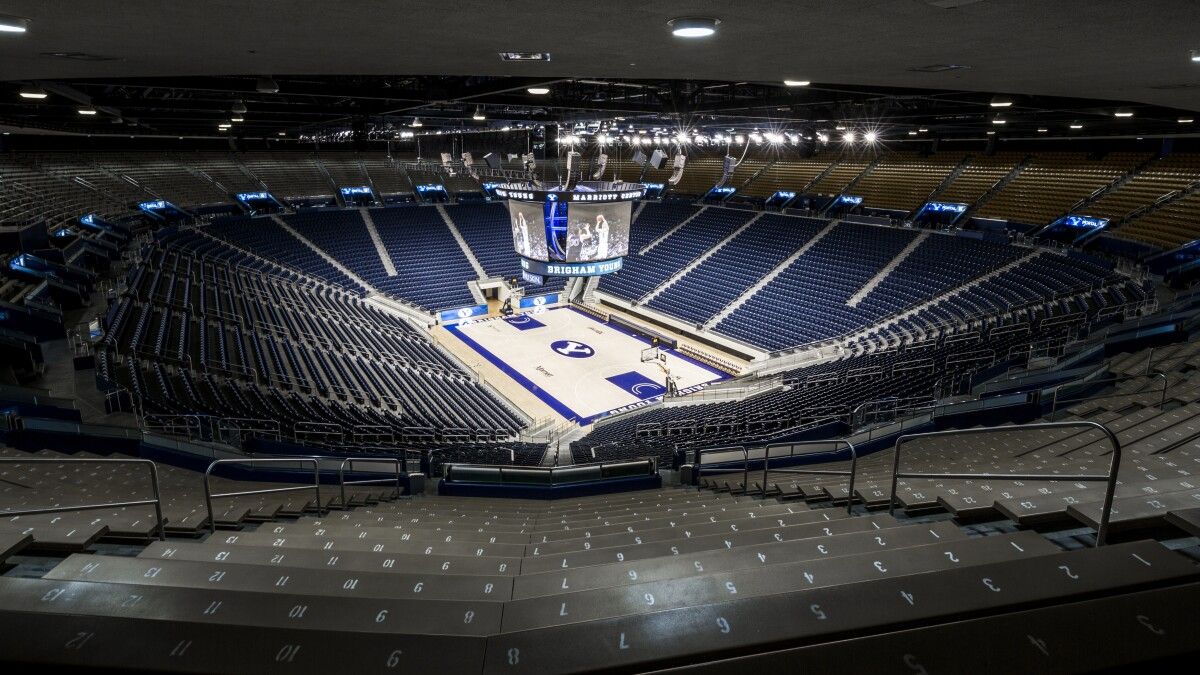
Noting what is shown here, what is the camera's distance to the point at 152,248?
78.4ft

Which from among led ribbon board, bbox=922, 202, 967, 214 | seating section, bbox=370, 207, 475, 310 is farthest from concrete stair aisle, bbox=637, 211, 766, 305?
seating section, bbox=370, 207, 475, 310

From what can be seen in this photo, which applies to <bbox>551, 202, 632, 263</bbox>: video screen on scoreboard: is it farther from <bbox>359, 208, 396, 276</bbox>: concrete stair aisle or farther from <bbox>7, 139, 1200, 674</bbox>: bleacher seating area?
<bbox>359, 208, 396, 276</bbox>: concrete stair aisle

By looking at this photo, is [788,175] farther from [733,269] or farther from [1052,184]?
[1052,184]

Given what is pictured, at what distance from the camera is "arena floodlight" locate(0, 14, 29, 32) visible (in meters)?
3.49

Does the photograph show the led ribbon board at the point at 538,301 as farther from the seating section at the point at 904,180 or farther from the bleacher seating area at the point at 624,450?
the seating section at the point at 904,180

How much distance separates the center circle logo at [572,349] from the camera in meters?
27.8

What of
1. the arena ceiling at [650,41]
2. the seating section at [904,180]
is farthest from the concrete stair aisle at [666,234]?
the arena ceiling at [650,41]

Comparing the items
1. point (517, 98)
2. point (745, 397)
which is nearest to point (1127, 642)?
point (517, 98)

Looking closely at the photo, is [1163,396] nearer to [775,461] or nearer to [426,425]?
[775,461]

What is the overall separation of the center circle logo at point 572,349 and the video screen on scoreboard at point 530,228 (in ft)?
16.4

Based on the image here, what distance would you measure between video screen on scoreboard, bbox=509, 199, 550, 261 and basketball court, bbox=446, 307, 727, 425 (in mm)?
4791

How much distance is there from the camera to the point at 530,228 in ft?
81.3

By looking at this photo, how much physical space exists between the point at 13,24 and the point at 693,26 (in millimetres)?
4006

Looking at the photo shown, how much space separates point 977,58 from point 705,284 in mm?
28406
